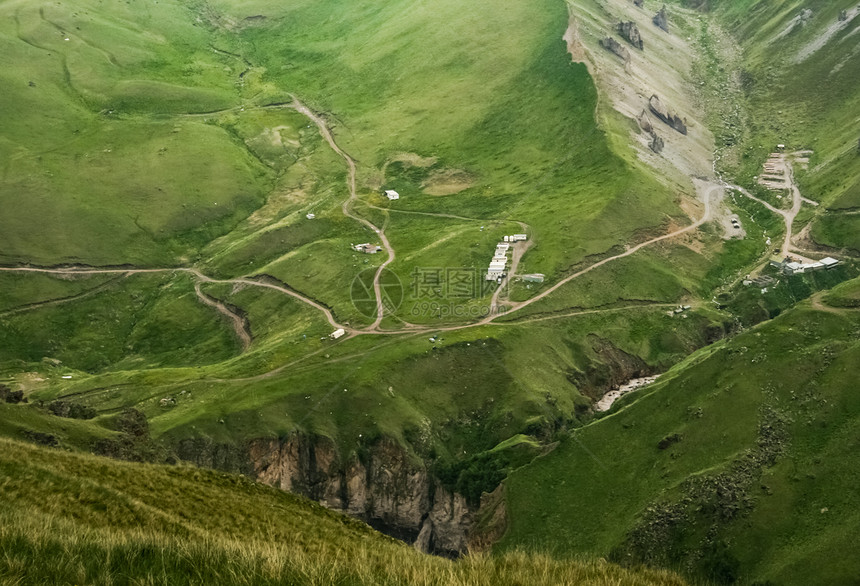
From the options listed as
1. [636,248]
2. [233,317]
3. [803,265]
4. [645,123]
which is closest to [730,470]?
[636,248]

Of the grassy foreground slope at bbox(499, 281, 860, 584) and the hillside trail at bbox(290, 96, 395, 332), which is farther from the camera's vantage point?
the hillside trail at bbox(290, 96, 395, 332)

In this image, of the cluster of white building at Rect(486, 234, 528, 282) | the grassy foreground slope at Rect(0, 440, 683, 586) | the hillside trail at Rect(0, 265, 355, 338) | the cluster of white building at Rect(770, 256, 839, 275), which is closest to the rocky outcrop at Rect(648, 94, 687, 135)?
the cluster of white building at Rect(770, 256, 839, 275)

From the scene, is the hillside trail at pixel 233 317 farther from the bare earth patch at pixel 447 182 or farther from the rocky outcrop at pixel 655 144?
the rocky outcrop at pixel 655 144

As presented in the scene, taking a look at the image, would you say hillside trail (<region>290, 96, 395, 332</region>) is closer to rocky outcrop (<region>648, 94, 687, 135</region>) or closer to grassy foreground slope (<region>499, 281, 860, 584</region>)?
grassy foreground slope (<region>499, 281, 860, 584</region>)

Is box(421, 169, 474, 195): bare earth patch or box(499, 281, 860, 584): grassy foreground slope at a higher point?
box(421, 169, 474, 195): bare earth patch

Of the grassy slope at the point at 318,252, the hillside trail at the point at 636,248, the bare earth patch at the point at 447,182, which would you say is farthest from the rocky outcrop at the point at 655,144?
the bare earth patch at the point at 447,182

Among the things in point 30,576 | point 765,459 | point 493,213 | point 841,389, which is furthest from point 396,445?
point 30,576

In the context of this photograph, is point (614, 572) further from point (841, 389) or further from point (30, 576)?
point (841, 389)
